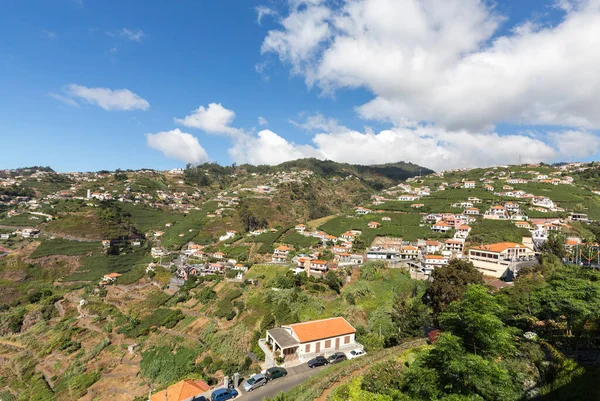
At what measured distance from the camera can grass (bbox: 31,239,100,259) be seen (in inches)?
2633

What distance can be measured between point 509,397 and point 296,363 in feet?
58.2

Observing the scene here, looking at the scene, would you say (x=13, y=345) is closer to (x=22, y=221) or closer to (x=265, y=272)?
(x=265, y=272)

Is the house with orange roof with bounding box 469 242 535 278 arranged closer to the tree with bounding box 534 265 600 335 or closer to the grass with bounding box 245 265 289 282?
the tree with bounding box 534 265 600 335

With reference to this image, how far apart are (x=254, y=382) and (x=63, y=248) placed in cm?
6872

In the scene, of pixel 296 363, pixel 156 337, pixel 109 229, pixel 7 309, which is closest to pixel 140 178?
pixel 109 229

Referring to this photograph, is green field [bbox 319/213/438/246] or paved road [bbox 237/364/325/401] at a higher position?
green field [bbox 319/213/438/246]

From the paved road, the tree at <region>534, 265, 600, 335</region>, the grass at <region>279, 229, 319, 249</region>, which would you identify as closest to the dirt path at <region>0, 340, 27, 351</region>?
the paved road

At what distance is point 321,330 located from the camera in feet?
91.7

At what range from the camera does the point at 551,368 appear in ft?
47.6

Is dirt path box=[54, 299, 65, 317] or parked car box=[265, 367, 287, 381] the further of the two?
dirt path box=[54, 299, 65, 317]

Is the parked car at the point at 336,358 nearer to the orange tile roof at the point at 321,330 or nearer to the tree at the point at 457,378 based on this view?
the orange tile roof at the point at 321,330

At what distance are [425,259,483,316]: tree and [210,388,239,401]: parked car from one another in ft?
60.9

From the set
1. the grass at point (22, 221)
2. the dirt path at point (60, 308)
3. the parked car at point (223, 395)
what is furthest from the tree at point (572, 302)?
the grass at point (22, 221)

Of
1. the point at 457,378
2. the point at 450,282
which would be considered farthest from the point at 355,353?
the point at 457,378
